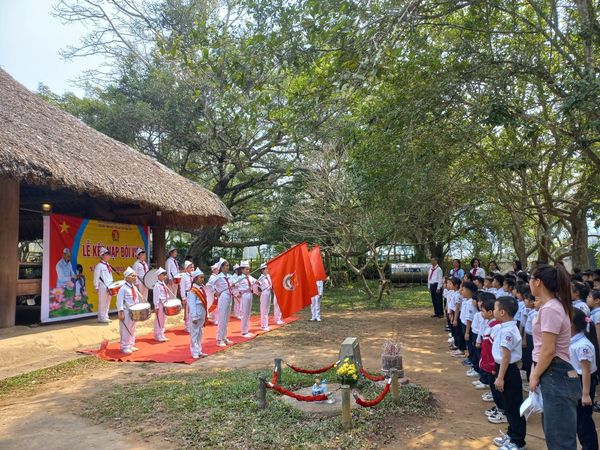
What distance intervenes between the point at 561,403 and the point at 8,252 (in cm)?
933

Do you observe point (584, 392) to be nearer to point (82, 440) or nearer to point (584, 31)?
point (82, 440)

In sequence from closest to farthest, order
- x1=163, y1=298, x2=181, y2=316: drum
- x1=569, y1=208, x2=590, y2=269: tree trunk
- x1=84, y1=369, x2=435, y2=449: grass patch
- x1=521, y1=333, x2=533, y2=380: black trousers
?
x1=84, y1=369, x2=435, y2=449: grass patch < x1=521, y1=333, x2=533, y2=380: black trousers < x1=163, y1=298, x2=181, y2=316: drum < x1=569, y1=208, x2=590, y2=269: tree trunk

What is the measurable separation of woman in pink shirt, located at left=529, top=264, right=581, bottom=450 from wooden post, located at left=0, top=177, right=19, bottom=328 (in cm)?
913

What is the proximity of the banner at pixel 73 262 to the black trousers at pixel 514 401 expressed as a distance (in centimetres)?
902

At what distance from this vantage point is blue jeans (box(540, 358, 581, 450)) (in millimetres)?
3150

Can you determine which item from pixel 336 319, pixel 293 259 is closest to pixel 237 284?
pixel 293 259

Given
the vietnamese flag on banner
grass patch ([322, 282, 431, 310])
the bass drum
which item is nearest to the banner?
the bass drum

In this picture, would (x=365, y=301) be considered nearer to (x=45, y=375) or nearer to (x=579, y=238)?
(x=579, y=238)

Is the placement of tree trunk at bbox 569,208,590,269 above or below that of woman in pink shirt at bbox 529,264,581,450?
above

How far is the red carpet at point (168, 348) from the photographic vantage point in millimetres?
8586

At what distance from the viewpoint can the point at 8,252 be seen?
29.6 feet

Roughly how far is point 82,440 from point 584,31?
804 cm

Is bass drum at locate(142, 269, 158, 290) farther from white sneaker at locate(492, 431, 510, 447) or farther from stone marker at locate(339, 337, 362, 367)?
white sneaker at locate(492, 431, 510, 447)

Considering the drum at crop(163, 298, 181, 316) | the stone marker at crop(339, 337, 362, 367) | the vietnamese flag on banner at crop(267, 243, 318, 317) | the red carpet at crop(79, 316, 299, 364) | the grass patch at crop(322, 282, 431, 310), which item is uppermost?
the vietnamese flag on banner at crop(267, 243, 318, 317)
